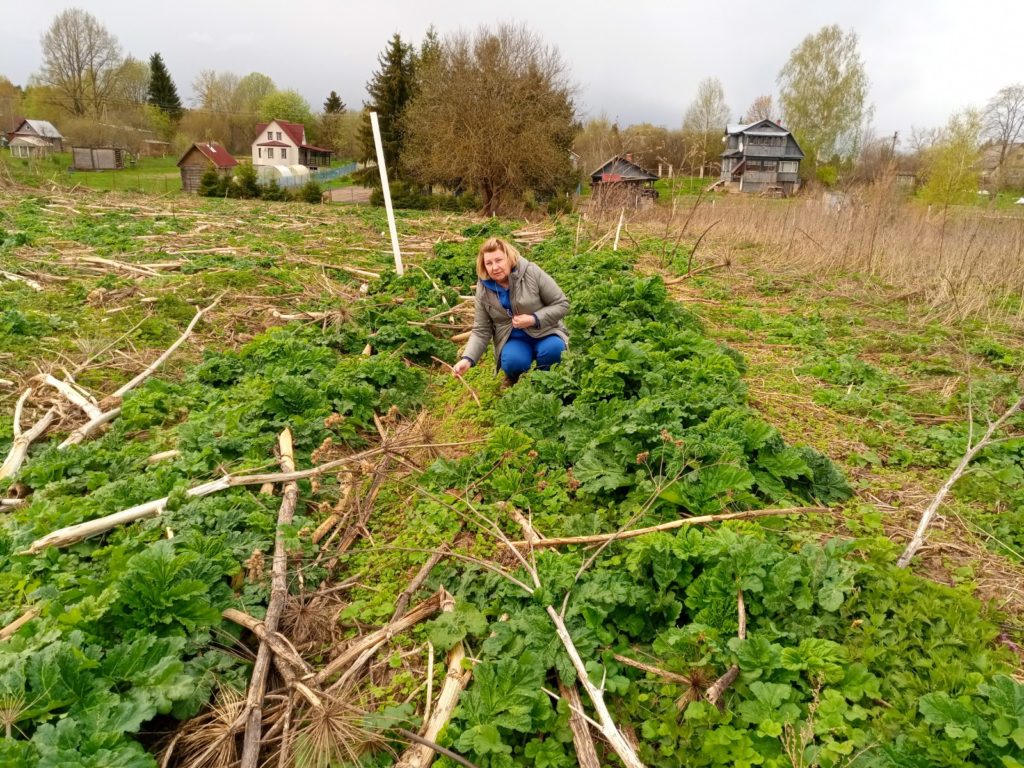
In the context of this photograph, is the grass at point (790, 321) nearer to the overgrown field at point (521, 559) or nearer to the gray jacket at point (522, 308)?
the overgrown field at point (521, 559)

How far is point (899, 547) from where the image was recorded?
301 centimetres

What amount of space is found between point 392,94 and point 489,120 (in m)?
14.3

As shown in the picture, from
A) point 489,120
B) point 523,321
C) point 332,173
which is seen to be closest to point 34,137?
point 332,173

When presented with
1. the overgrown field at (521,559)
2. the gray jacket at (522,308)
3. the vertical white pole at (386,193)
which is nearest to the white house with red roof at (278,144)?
Result: the vertical white pole at (386,193)

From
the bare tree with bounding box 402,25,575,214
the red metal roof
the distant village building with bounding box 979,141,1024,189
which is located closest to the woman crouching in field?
the bare tree with bounding box 402,25,575,214

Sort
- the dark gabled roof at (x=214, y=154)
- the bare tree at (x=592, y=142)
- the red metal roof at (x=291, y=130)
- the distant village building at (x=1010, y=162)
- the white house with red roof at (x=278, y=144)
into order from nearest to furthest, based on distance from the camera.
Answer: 1. the bare tree at (x=592, y=142)
2. the distant village building at (x=1010, y=162)
3. the dark gabled roof at (x=214, y=154)
4. the white house with red roof at (x=278, y=144)
5. the red metal roof at (x=291, y=130)

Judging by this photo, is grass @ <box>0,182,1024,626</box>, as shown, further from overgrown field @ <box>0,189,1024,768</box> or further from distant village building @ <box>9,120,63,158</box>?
distant village building @ <box>9,120,63,158</box>

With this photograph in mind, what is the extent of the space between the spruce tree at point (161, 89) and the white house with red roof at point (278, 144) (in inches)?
353

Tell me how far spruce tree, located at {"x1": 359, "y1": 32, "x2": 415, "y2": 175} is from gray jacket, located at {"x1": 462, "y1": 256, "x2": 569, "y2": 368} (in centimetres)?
3367

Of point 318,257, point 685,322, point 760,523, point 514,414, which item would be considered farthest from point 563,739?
point 318,257

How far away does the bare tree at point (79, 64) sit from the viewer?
52688 mm

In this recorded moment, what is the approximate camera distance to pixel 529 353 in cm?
552

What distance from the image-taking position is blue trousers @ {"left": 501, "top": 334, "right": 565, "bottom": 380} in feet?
17.7

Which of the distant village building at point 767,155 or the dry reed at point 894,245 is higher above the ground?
the distant village building at point 767,155
